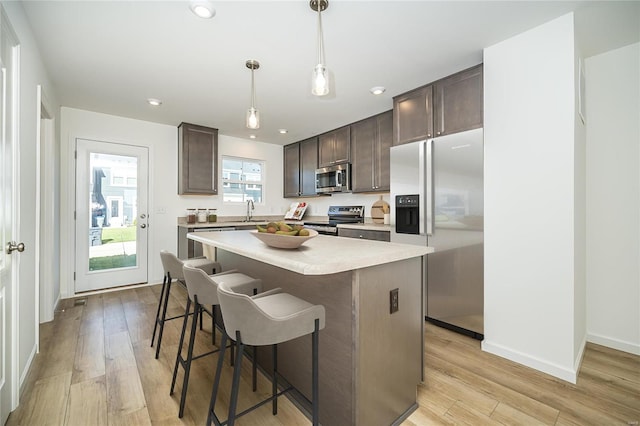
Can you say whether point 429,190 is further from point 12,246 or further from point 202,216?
point 202,216

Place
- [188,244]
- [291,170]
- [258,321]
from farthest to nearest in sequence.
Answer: [291,170], [188,244], [258,321]

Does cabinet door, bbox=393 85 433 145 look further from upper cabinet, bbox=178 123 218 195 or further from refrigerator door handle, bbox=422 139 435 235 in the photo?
upper cabinet, bbox=178 123 218 195

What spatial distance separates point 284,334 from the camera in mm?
1158

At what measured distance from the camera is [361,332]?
4.23 feet

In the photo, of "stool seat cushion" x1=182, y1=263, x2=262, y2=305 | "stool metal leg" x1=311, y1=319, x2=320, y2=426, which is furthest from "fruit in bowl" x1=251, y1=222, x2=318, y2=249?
"stool metal leg" x1=311, y1=319, x2=320, y2=426

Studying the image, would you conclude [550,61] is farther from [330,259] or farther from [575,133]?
[330,259]

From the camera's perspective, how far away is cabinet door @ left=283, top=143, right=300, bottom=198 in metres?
5.17

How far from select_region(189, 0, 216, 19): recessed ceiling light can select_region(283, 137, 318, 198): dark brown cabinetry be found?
300cm

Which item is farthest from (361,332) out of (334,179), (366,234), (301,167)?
(301,167)

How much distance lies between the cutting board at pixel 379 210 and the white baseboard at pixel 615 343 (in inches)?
89.1

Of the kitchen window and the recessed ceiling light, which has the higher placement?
the recessed ceiling light

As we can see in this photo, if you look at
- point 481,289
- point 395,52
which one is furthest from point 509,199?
point 395,52

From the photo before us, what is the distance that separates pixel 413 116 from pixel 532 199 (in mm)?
1357

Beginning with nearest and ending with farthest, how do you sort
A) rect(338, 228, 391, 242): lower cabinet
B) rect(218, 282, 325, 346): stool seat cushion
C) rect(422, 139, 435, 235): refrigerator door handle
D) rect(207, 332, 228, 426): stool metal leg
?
rect(218, 282, 325, 346): stool seat cushion → rect(207, 332, 228, 426): stool metal leg → rect(422, 139, 435, 235): refrigerator door handle → rect(338, 228, 391, 242): lower cabinet
